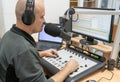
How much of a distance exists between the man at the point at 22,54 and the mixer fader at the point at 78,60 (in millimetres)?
125

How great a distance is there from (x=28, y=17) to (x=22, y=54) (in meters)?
0.20

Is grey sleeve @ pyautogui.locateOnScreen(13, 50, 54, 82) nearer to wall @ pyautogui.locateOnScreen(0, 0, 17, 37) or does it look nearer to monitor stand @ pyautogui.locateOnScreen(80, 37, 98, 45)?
monitor stand @ pyautogui.locateOnScreen(80, 37, 98, 45)

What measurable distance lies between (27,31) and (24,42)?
94mm

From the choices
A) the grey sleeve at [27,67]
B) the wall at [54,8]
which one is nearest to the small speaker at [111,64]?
the grey sleeve at [27,67]

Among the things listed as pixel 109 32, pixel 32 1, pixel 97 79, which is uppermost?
pixel 32 1

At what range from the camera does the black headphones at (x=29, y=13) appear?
87 centimetres

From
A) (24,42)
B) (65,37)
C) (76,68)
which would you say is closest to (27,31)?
(24,42)

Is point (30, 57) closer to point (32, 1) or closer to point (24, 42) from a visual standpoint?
point (24, 42)

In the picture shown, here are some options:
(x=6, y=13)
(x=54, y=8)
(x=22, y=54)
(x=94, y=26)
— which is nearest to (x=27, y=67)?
(x=22, y=54)

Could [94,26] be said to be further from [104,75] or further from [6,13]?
[6,13]

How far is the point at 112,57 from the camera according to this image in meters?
1.28

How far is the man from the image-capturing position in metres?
0.86

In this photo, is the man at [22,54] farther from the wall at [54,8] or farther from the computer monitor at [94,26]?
the wall at [54,8]

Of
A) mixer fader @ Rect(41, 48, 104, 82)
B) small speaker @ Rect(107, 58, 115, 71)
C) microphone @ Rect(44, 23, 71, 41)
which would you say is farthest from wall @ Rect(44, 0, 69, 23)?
small speaker @ Rect(107, 58, 115, 71)
